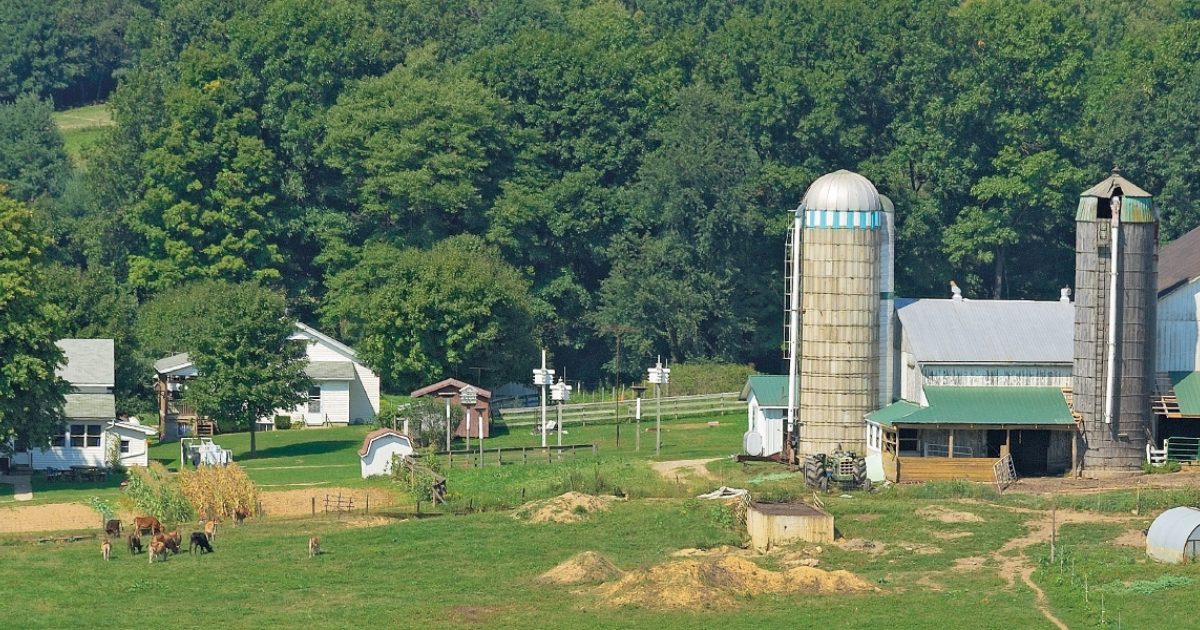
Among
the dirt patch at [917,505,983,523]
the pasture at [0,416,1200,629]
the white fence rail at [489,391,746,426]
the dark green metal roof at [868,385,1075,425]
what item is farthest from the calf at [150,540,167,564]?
the white fence rail at [489,391,746,426]

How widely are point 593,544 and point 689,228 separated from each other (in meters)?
46.2

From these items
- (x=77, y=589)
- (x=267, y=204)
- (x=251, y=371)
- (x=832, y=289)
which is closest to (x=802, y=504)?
(x=832, y=289)

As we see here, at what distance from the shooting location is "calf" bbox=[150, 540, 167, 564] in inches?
3059

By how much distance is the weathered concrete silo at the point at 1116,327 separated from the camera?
88.1 metres

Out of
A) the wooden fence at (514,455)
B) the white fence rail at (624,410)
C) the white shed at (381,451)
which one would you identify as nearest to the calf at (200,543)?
the white shed at (381,451)

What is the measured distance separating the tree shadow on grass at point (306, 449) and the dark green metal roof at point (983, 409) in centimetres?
2425

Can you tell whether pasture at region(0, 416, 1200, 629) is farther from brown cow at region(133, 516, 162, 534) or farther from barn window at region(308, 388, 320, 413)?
barn window at region(308, 388, 320, 413)

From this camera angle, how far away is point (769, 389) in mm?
97688

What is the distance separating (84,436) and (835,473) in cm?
2991

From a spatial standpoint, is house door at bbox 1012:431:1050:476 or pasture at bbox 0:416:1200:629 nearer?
pasture at bbox 0:416:1200:629

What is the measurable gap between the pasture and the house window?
13712 millimetres

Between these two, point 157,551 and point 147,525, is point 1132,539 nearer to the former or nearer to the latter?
point 157,551

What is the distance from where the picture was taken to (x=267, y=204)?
130 meters

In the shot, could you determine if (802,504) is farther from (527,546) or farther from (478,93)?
(478,93)
